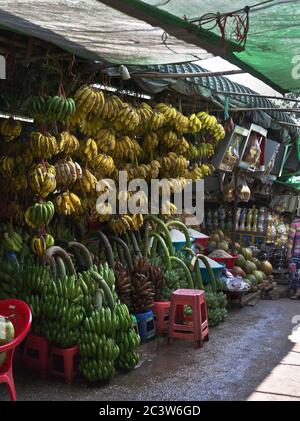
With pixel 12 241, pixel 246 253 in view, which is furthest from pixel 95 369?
pixel 246 253

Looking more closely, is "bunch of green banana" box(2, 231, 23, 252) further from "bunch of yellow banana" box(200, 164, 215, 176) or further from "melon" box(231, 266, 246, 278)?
"melon" box(231, 266, 246, 278)

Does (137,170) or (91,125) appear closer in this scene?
(91,125)

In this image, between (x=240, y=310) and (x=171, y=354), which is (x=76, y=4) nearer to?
(x=171, y=354)

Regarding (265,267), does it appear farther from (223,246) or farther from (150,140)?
(150,140)

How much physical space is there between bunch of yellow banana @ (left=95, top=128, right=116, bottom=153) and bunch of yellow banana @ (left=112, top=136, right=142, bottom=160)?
187 millimetres

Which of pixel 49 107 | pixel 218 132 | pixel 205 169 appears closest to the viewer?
pixel 49 107

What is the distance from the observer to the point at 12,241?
16.0 ft

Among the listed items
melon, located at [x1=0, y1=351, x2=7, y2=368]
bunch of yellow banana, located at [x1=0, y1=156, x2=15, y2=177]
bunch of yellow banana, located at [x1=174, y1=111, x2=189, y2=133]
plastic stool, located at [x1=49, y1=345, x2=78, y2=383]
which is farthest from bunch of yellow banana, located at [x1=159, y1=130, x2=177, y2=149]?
melon, located at [x1=0, y1=351, x2=7, y2=368]

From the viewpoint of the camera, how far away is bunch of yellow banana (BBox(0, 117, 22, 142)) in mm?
4801

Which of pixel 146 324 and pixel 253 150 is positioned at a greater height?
pixel 253 150

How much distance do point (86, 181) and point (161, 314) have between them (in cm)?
195

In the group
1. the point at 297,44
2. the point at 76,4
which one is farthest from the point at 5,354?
the point at 297,44

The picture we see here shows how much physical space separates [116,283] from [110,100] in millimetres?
2004

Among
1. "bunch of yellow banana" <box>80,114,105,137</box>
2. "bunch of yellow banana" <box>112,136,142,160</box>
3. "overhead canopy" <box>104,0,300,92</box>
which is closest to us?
"overhead canopy" <box>104,0,300,92</box>
